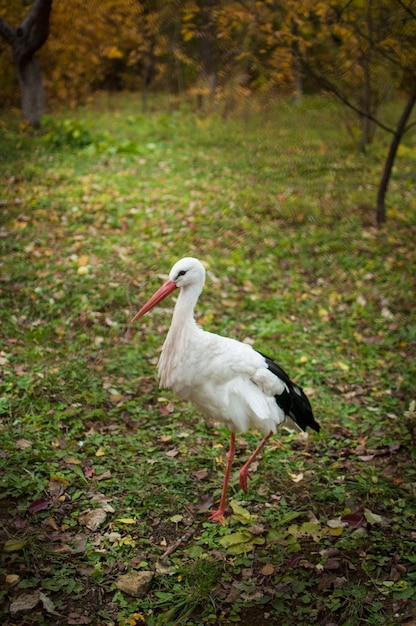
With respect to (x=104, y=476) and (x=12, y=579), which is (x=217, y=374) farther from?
(x=12, y=579)

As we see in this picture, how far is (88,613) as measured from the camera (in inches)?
98.7

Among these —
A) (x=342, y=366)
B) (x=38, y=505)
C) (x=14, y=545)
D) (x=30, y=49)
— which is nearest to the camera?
(x=14, y=545)

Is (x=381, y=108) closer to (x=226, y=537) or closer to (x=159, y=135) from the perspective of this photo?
(x=159, y=135)

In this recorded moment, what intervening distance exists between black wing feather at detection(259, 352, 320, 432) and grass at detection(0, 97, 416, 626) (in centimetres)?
41

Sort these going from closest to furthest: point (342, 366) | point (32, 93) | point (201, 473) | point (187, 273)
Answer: point (187, 273), point (201, 473), point (342, 366), point (32, 93)

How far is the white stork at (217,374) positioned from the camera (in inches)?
123

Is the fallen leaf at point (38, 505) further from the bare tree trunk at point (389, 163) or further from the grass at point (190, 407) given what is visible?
the bare tree trunk at point (389, 163)

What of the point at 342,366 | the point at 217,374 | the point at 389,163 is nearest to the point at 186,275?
the point at 217,374

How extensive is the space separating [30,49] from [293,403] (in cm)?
732

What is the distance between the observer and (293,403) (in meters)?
3.32

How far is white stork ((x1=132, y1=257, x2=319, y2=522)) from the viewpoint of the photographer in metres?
3.13

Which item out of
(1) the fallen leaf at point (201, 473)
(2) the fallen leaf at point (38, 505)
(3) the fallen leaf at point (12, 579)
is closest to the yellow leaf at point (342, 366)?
(1) the fallen leaf at point (201, 473)

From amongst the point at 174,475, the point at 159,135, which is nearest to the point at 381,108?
the point at 159,135

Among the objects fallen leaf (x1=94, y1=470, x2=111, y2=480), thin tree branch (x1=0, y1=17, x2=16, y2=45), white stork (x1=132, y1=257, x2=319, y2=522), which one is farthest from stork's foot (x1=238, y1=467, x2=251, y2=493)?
thin tree branch (x1=0, y1=17, x2=16, y2=45)
